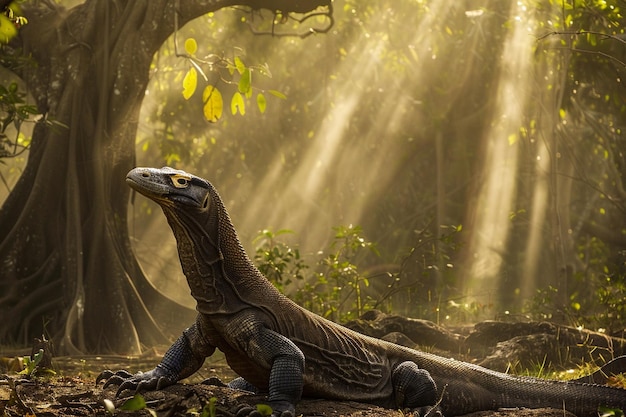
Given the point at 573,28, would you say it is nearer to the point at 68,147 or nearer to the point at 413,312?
the point at 413,312

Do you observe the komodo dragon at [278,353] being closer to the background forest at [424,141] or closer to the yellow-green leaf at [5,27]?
the yellow-green leaf at [5,27]

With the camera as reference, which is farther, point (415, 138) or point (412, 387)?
point (415, 138)

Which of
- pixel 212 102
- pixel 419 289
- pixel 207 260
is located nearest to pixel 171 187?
pixel 207 260

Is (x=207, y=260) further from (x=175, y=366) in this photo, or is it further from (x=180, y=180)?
(x=175, y=366)

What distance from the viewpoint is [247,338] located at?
4.30m

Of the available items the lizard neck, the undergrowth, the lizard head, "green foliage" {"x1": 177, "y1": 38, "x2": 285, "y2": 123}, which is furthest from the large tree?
the lizard head

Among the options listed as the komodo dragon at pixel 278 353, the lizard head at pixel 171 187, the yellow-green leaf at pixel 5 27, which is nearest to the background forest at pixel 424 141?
the komodo dragon at pixel 278 353

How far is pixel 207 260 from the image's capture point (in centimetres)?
429

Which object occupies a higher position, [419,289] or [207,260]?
[207,260]

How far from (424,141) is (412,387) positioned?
1405 cm

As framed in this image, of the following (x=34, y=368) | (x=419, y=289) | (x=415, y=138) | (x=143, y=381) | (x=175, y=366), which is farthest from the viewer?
(x=415, y=138)

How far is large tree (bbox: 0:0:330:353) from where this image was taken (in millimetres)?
9891

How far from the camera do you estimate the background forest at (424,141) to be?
16000 millimetres

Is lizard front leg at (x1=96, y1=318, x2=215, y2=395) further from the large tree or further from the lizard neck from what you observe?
the large tree
